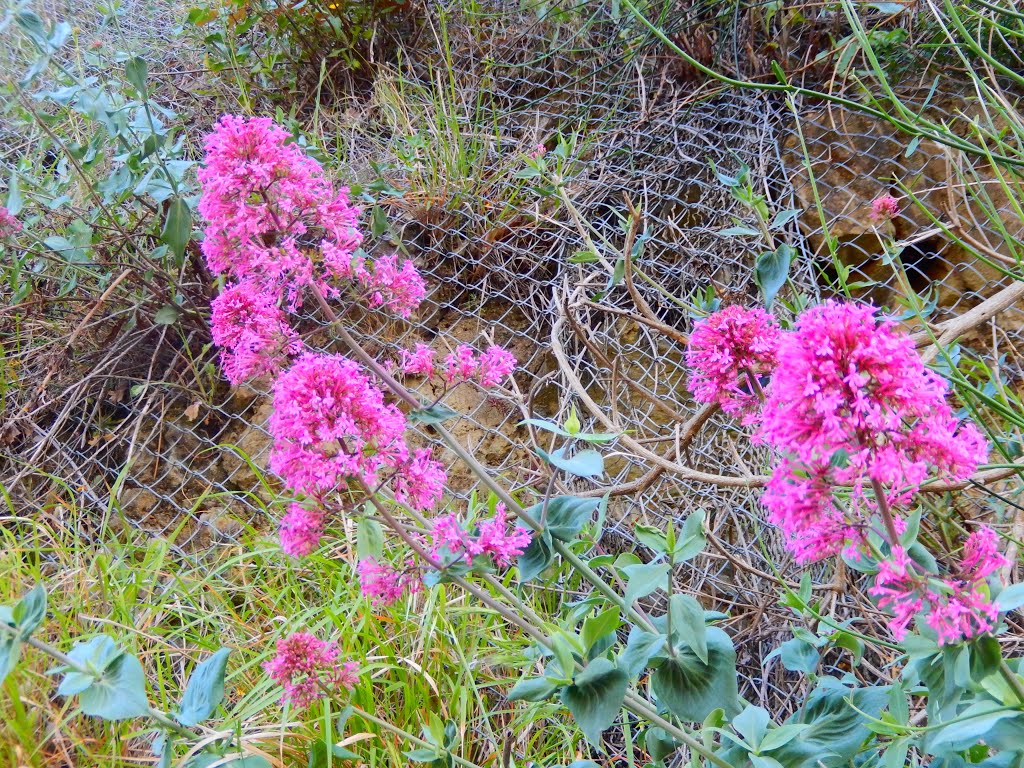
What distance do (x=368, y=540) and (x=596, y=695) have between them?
0.37 m

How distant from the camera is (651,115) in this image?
2.70m

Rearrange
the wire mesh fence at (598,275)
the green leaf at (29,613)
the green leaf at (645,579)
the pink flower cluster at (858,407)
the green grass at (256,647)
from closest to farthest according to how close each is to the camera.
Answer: the pink flower cluster at (858,407) → the green leaf at (645,579) → the green leaf at (29,613) → the green grass at (256,647) → the wire mesh fence at (598,275)

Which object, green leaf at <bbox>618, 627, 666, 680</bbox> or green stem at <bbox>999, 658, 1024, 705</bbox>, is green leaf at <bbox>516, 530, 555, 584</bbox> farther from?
green stem at <bbox>999, 658, 1024, 705</bbox>

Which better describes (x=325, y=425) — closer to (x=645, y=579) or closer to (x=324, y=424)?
(x=324, y=424)

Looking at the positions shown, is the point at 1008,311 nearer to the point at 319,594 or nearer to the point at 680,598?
the point at 680,598

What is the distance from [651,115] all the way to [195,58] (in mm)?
2371

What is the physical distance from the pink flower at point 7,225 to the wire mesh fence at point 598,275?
520 millimetres

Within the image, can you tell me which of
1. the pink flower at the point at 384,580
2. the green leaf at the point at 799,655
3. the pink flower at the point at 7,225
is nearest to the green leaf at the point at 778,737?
the green leaf at the point at 799,655

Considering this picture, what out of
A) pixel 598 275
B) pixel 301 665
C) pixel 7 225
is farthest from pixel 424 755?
pixel 7 225

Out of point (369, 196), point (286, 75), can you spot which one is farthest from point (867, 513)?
point (286, 75)

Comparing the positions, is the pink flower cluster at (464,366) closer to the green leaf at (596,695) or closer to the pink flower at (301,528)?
the pink flower at (301,528)

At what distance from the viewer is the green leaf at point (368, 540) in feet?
3.27

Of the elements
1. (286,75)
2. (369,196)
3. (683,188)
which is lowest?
(683,188)

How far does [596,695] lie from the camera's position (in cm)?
87
